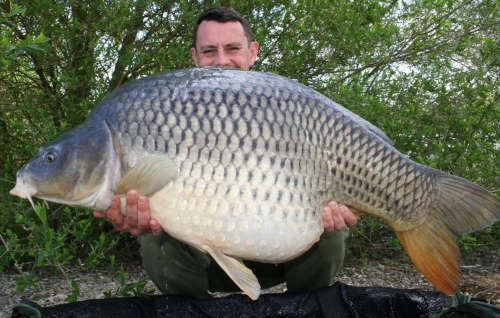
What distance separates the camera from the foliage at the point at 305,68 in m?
2.28

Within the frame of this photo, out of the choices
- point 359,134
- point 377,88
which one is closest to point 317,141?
point 359,134

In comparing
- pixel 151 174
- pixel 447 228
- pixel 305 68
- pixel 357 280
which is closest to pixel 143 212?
pixel 151 174

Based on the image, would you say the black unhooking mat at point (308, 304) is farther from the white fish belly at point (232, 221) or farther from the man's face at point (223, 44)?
the man's face at point (223, 44)

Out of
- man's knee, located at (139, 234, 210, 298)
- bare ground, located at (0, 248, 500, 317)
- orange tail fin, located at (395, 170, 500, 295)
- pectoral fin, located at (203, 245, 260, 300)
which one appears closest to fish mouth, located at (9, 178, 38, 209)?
pectoral fin, located at (203, 245, 260, 300)

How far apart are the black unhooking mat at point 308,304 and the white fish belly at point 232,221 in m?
0.37

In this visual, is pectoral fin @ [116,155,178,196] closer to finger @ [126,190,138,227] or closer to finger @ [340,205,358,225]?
finger @ [126,190,138,227]

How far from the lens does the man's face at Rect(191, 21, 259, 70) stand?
1997 millimetres

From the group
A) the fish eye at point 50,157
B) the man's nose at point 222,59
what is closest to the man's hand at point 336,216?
the fish eye at point 50,157

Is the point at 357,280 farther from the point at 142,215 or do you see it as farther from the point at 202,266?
the point at 142,215

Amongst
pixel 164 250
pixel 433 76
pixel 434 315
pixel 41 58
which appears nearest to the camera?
pixel 434 315

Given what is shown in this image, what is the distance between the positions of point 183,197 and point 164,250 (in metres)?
0.56

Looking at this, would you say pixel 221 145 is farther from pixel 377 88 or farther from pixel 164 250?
pixel 377 88

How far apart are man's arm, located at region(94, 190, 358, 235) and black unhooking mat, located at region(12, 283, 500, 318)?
0.26 meters

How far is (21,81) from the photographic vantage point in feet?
8.25
